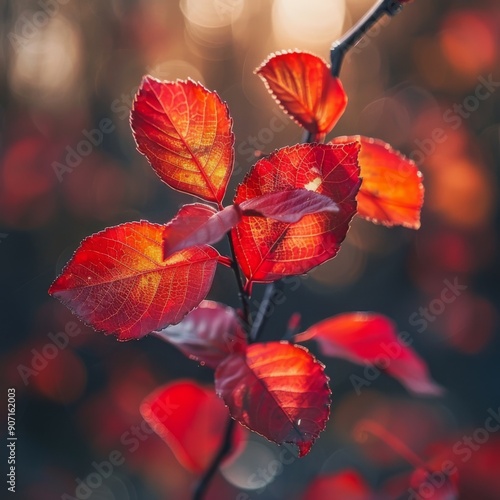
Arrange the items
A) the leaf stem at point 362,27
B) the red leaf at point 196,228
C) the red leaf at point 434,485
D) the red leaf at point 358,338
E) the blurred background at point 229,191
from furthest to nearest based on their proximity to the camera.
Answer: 1. the blurred background at point 229,191
2. the red leaf at point 434,485
3. the red leaf at point 358,338
4. the leaf stem at point 362,27
5. the red leaf at point 196,228

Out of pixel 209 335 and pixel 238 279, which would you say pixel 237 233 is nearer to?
pixel 238 279

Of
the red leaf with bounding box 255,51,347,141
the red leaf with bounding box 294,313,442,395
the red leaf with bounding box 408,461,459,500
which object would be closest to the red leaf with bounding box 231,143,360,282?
the red leaf with bounding box 255,51,347,141

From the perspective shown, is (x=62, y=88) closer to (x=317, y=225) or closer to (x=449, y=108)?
(x=449, y=108)

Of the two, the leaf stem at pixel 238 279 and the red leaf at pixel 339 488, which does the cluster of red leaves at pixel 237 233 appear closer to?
the leaf stem at pixel 238 279

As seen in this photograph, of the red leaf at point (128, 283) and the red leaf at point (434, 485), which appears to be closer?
the red leaf at point (128, 283)

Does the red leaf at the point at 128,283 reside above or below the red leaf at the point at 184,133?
below

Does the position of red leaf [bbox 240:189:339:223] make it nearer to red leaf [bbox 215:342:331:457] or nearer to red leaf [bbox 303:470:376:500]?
red leaf [bbox 215:342:331:457]

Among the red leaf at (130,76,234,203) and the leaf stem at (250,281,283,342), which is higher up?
the red leaf at (130,76,234,203)

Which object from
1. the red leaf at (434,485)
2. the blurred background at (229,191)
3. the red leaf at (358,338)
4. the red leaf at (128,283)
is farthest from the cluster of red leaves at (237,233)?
the blurred background at (229,191)
